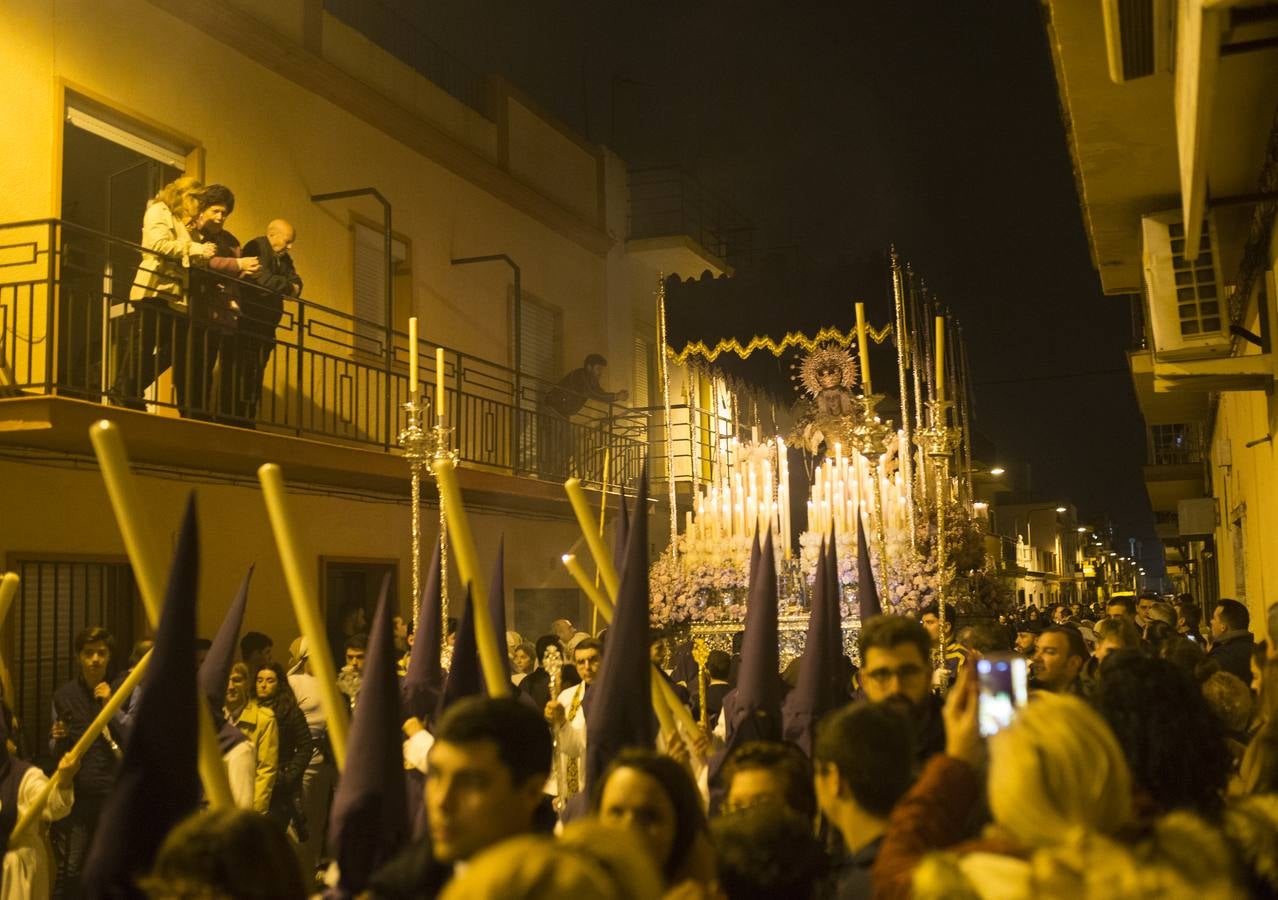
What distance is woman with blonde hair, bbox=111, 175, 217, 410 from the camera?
10.5 meters

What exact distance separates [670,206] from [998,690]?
19.6m

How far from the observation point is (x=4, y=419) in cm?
935

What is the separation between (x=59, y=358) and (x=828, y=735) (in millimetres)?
8448

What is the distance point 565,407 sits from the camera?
18.6 metres

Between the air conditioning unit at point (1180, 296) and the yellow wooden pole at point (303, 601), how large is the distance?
281 inches

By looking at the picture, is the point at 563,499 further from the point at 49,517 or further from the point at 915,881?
the point at 915,881

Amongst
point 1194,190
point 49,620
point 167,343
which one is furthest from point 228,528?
point 1194,190

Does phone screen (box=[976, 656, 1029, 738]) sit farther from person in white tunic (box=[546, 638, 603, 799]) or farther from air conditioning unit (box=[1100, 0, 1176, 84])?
person in white tunic (box=[546, 638, 603, 799])

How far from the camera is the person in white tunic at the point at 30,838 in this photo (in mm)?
5645

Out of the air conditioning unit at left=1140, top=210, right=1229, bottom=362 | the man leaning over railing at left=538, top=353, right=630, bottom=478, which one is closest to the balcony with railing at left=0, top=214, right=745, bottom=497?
the man leaning over railing at left=538, top=353, right=630, bottom=478

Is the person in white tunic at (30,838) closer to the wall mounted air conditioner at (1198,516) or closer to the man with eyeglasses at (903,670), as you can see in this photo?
the man with eyeglasses at (903,670)

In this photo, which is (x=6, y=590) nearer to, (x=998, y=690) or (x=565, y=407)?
(x=998, y=690)

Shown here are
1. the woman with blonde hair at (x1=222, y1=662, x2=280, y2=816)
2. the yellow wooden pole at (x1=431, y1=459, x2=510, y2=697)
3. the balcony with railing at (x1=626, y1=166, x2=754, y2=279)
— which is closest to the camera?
the yellow wooden pole at (x1=431, y1=459, x2=510, y2=697)

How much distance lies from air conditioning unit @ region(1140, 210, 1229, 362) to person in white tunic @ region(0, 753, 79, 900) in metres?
7.08
